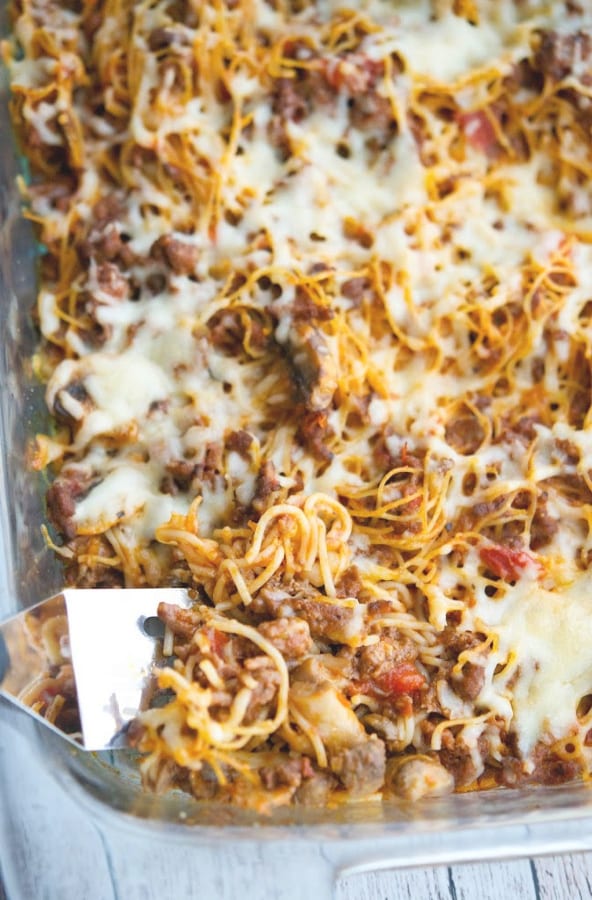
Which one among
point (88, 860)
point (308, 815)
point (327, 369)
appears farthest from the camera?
point (327, 369)

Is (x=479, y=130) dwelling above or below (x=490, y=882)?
above

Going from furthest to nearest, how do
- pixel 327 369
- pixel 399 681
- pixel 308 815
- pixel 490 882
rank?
1. pixel 327 369
2. pixel 490 882
3. pixel 399 681
4. pixel 308 815

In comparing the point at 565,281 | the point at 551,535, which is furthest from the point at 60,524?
the point at 565,281

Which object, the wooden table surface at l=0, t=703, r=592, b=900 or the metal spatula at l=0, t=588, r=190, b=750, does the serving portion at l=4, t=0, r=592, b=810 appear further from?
the wooden table surface at l=0, t=703, r=592, b=900

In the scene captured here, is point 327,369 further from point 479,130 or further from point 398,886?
point 398,886

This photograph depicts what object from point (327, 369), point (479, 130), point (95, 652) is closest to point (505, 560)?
point (327, 369)

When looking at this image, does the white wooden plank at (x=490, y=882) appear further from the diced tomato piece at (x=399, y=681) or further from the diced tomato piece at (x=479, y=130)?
the diced tomato piece at (x=479, y=130)
